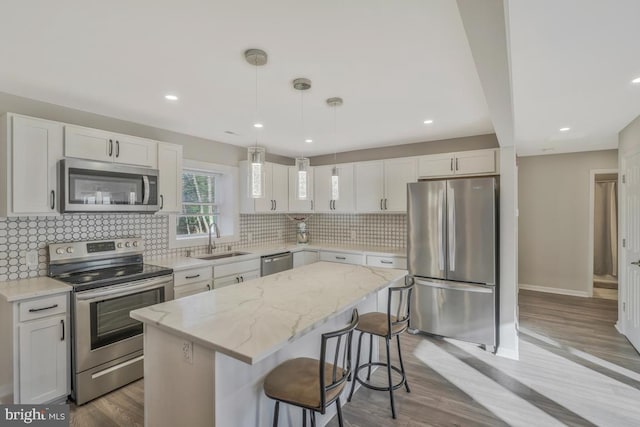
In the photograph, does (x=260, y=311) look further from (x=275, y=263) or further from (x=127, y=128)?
(x=127, y=128)

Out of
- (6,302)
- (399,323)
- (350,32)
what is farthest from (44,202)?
(399,323)

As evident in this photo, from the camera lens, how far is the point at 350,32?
170cm

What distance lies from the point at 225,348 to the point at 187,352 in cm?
35

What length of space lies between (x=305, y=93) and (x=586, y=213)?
518cm

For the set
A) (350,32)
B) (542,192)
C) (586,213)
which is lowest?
(586,213)

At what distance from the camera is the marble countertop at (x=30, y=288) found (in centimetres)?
217

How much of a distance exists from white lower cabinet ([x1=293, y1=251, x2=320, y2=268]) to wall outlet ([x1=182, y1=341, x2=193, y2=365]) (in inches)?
123

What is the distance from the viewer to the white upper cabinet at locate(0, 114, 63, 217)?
2.33 metres

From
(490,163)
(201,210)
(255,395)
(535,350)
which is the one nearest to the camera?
(255,395)

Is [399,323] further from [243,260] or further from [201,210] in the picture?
[201,210]

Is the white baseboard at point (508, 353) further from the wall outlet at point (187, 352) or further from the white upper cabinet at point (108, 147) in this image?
the white upper cabinet at point (108, 147)

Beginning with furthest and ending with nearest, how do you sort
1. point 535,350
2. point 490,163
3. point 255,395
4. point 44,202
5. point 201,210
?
point 201,210
point 490,163
point 535,350
point 44,202
point 255,395

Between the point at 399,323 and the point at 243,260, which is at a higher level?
the point at 243,260

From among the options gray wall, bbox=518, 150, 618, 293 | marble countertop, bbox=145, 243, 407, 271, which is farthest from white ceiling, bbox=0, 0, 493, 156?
gray wall, bbox=518, 150, 618, 293
